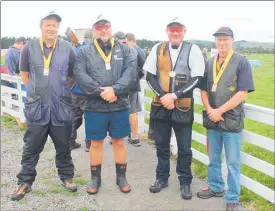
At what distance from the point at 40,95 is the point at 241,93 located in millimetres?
2305

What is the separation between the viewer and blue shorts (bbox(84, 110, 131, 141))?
4312 millimetres

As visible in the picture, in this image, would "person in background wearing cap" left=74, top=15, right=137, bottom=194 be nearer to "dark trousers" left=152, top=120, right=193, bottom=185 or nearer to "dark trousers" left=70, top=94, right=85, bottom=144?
"dark trousers" left=152, top=120, right=193, bottom=185

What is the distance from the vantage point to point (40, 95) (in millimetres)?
4191

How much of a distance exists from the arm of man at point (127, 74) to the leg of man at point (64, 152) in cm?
83

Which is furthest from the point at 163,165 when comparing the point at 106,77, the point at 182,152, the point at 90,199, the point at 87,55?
the point at 87,55

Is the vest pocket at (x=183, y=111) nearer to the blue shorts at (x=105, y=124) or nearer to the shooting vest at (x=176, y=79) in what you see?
the shooting vest at (x=176, y=79)

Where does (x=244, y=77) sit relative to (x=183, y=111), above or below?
above

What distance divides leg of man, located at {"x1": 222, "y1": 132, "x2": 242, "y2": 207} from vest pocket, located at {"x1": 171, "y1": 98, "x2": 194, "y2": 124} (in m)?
0.47

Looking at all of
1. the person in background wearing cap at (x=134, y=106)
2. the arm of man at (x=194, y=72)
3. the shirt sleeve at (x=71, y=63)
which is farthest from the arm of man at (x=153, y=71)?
the person in background wearing cap at (x=134, y=106)

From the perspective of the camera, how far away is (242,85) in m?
3.70

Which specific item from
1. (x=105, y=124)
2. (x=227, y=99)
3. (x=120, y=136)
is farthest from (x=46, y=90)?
(x=227, y=99)

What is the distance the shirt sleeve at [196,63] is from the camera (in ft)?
13.0

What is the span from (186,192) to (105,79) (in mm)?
1719

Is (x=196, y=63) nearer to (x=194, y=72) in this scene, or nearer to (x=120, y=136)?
(x=194, y=72)
